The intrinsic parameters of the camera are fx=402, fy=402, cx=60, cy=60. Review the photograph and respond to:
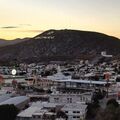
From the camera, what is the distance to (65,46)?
9919 centimetres

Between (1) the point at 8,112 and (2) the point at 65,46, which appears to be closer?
(1) the point at 8,112

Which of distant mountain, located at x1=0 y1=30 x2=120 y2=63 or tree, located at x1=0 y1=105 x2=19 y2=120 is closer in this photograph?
tree, located at x1=0 y1=105 x2=19 y2=120

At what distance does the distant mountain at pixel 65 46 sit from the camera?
95188 millimetres

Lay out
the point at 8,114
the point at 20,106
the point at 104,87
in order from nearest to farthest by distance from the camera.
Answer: the point at 8,114 < the point at 20,106 < the point at 104,87

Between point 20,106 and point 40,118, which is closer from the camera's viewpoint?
point 40,118

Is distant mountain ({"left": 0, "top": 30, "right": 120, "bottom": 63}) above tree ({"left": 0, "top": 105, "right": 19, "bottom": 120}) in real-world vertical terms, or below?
above

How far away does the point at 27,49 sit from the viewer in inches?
3981

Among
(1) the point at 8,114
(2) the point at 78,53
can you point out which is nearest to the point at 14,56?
(2) the point at 78,53

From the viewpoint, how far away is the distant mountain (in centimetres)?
9519

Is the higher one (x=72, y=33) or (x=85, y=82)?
(x=72, y=33)

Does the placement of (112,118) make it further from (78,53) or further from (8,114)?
(78,53)

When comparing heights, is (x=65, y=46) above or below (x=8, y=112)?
above

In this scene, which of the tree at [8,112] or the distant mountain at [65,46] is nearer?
the tree at [8,112]

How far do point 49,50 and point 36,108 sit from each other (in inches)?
3150
